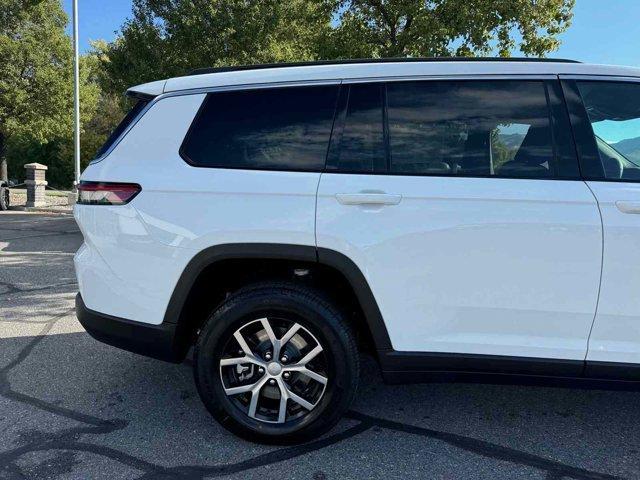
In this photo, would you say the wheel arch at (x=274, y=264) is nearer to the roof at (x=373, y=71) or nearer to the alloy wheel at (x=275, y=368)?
the alloy wheel at (x=275, y=368)

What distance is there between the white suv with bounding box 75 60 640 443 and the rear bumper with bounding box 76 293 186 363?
0.01 m

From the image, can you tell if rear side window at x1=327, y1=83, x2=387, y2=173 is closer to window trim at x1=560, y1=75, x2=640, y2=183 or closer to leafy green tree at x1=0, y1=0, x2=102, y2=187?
window trim at x1=560, y1=75, x2=640, y2=183

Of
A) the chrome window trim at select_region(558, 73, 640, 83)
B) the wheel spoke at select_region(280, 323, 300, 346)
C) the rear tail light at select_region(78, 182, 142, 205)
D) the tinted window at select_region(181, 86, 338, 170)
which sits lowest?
the wheel spoke at select_region(280, 323, 300, 346)

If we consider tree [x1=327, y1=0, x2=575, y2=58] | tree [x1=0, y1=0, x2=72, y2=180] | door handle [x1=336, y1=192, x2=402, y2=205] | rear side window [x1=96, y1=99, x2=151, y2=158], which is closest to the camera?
door handle [x1=336, y1=192, x2=402, y2=205]

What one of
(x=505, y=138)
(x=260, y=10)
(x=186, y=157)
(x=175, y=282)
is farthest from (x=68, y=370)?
(x=260, y=10)

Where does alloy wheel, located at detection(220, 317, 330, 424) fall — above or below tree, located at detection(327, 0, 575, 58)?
below

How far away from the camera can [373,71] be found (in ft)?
8.70

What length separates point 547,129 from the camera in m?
2.53

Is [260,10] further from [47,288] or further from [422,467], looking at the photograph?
[422,467]

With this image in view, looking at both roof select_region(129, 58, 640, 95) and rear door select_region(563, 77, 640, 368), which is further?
roof select_region(129, 58, 640, 95)

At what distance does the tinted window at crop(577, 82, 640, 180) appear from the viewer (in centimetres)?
250

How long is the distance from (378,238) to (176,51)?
39.7 feet

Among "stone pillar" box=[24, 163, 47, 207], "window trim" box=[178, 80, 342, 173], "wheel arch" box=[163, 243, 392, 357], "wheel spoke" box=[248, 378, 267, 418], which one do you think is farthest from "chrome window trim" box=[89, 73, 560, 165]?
"stone pillar" box=[24, 163, 47, 207]

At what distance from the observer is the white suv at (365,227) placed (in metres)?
2.43
